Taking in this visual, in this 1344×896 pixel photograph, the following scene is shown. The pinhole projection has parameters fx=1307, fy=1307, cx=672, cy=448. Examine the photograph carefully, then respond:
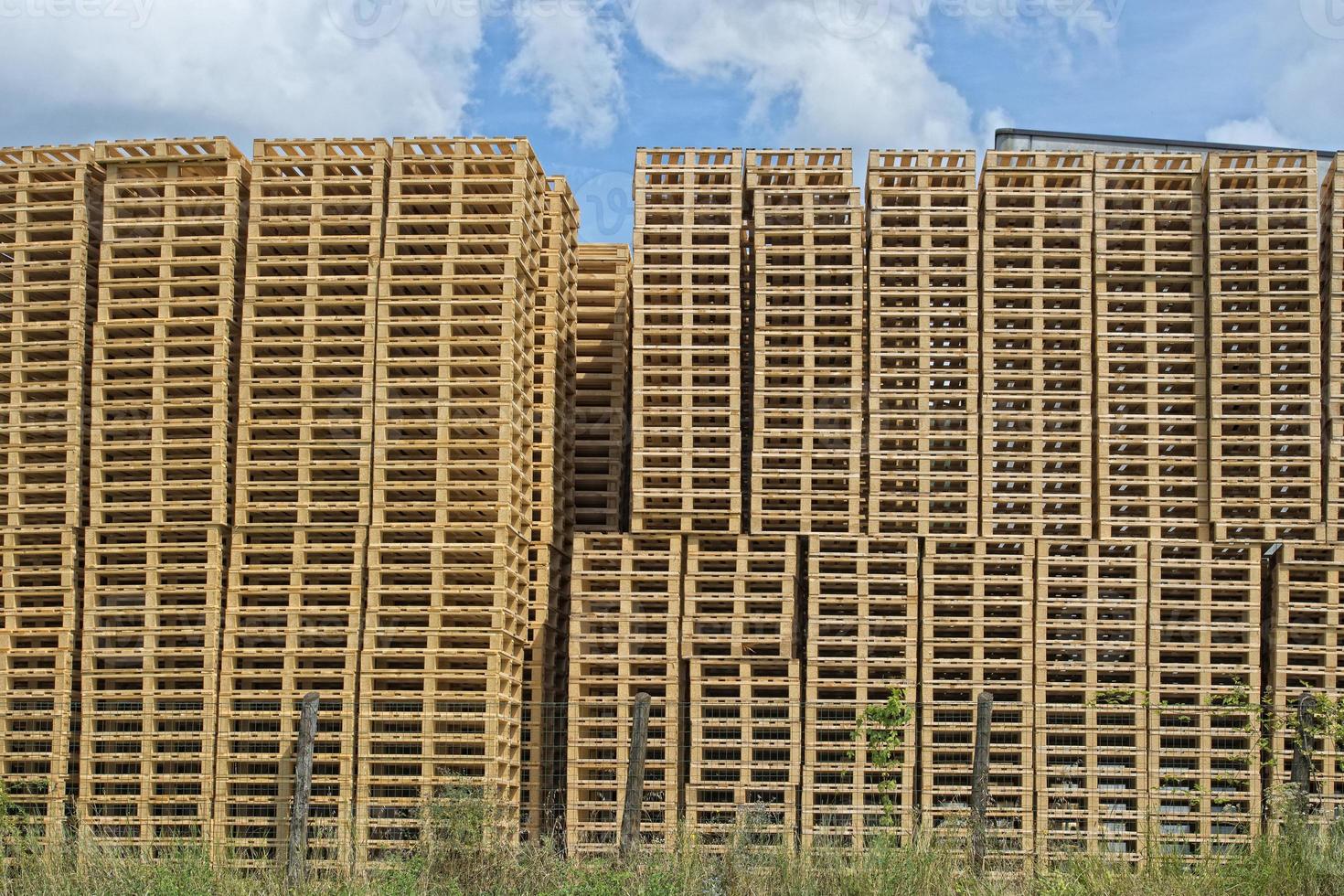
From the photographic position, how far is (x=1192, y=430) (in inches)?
487

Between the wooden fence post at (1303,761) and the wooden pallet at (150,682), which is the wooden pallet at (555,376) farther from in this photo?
the wooden fence post at (1303,761)

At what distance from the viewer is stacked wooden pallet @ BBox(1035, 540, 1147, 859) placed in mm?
11414

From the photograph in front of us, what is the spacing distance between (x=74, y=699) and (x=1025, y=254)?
9781 millimetres

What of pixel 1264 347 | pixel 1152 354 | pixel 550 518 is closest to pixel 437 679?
pixel 550 518

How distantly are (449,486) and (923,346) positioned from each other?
4581 millimetres

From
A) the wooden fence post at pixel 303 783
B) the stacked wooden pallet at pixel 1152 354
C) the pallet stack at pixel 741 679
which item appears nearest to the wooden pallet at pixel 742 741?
the pallet stack at pixel 741 679

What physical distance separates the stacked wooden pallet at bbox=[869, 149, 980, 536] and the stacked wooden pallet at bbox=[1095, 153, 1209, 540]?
1.24 m

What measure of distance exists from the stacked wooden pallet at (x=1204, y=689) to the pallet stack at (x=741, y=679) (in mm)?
3204

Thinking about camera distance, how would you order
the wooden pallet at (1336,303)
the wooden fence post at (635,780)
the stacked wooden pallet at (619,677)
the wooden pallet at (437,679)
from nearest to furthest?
the wooden fence post at (635,780)
the wooden pallet at (437,679)
the stacked wooden pallet at (619,677)
the wooden pallet at (1336,303)

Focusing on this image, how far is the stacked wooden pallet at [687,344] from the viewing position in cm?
1234

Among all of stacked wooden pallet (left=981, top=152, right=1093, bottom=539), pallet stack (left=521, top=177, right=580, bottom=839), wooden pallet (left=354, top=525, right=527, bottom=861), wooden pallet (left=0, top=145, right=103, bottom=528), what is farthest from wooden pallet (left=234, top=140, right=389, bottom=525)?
stacked wooden pallet (left=981, top=152, right=1093, bottom=539)

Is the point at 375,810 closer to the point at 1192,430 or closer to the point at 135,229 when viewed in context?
the point at 135,229

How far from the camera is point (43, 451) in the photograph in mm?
12328

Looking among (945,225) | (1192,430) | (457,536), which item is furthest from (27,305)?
(1192,430)
